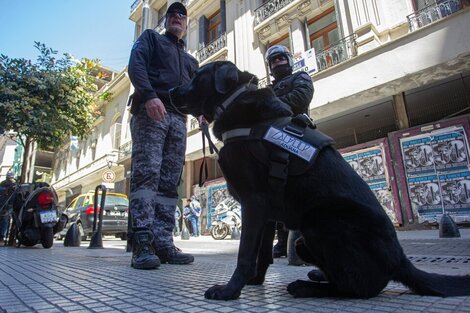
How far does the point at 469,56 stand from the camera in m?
6.91

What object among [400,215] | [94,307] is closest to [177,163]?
[94,307]

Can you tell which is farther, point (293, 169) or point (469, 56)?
point (469, 56)

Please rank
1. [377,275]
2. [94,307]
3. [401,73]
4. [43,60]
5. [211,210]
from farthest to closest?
[211,210]
[43,60]
[401,73]
[377,275]
[94,307]

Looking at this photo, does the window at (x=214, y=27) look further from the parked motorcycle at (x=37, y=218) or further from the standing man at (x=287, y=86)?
the standing man at (x=287, y=86)

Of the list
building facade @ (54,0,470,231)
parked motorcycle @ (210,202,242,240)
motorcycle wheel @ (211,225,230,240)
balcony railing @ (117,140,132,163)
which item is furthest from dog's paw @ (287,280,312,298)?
balcony railing @ (117,140,132,163)

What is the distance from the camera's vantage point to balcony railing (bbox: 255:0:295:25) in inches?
484

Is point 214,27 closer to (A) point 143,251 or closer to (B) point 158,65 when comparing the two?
(B) point 158,65

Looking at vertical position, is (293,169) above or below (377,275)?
above

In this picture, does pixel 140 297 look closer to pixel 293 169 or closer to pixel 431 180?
pixel 293 169

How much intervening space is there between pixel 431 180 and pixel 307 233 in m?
8.37

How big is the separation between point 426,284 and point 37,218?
606 centimetres

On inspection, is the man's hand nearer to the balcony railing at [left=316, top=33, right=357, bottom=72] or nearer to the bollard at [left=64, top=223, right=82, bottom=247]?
the bollard at [left=64, top=223, right=82, bottom=247]

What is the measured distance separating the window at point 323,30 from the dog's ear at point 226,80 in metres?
9.93

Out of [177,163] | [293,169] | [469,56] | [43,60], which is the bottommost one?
[293,169]
